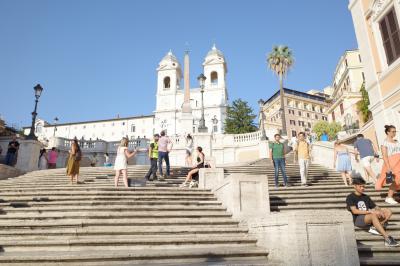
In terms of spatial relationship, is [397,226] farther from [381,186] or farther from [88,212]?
[88,212]

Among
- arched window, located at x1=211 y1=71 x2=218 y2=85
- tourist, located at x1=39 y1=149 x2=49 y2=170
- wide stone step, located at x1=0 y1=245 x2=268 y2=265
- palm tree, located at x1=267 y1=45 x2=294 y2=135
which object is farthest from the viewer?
arched window, located at x1=211 y1=71 x2=218 y2=85

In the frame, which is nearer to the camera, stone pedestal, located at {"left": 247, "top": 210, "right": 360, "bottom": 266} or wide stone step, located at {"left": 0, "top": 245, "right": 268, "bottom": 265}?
stone pedestal, located at {"left": 247, "top": 210, "right": 360, "bottom": 266}

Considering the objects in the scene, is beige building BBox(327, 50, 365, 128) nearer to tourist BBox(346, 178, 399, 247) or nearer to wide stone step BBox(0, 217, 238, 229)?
tourist BBox(346, 178, 399, 247)

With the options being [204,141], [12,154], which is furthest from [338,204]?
[204,141]

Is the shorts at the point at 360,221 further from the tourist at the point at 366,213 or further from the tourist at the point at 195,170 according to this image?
the tourist at the point at 195,170

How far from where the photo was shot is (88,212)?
6516mm

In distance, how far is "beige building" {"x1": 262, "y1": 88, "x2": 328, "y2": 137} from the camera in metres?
79.9

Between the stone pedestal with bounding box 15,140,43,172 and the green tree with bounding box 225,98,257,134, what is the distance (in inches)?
1347

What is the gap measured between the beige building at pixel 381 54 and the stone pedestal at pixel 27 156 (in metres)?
17.6

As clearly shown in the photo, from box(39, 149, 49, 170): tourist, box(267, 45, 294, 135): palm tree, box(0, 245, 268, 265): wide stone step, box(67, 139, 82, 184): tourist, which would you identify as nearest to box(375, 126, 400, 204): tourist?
box(0, 245, 268, 265): wide stone step

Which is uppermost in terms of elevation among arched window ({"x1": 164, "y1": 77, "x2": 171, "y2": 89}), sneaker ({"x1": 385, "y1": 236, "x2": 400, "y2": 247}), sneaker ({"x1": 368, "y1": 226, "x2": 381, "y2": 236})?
arched window ({"x1": 164, "y1": 77, "x2": 171, "y2": 89})

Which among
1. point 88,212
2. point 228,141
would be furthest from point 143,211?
point 228,141

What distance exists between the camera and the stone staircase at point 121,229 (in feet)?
15.6

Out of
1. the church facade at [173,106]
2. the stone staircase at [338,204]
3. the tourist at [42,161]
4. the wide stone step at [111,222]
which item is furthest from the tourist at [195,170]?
the church facade at [173,106]
